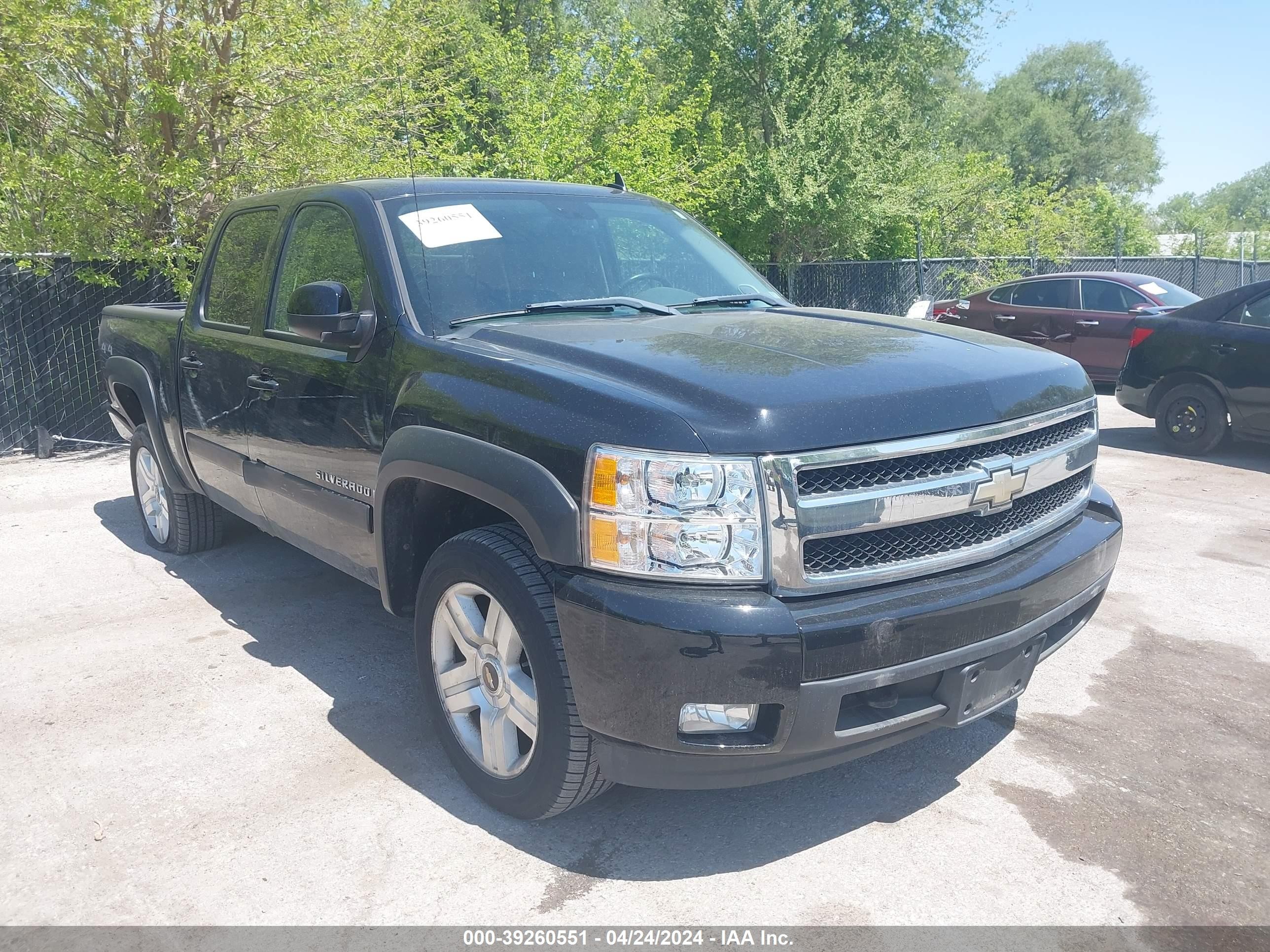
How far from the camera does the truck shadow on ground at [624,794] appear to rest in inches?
120

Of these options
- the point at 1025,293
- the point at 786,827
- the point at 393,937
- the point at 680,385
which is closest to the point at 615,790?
the point at 786,827

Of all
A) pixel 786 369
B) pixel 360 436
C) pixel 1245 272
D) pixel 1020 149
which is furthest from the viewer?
pixel 1020 149

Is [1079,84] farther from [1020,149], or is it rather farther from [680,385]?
[680,385]

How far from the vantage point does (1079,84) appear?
51.0 metres

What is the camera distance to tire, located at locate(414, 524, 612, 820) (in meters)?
2.84

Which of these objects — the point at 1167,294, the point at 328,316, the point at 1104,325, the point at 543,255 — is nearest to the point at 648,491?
the point at 328,316

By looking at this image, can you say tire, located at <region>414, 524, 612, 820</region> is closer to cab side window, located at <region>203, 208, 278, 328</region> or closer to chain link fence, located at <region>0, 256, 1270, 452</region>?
cab side window, located at <region>203, 208, 278, 328</region>

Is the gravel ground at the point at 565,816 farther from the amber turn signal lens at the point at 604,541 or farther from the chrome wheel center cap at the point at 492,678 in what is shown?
the amber turn signal lens at the point at 604,541

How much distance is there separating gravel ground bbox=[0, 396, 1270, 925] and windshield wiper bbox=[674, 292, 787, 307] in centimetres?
182

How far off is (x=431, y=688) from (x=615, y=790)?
69 cm

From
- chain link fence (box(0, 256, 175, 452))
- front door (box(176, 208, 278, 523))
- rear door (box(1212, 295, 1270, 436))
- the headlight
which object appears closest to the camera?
the headlight

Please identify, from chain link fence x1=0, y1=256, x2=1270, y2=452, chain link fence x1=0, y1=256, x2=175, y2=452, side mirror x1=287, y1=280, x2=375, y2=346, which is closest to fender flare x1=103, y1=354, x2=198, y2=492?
side mirror x1=287, y1=280, x2=375, y2=346

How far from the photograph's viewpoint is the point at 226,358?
15.5 feet

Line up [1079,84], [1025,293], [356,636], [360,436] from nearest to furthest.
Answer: [360,436], [356,636], [1025,293], [1079,84]
